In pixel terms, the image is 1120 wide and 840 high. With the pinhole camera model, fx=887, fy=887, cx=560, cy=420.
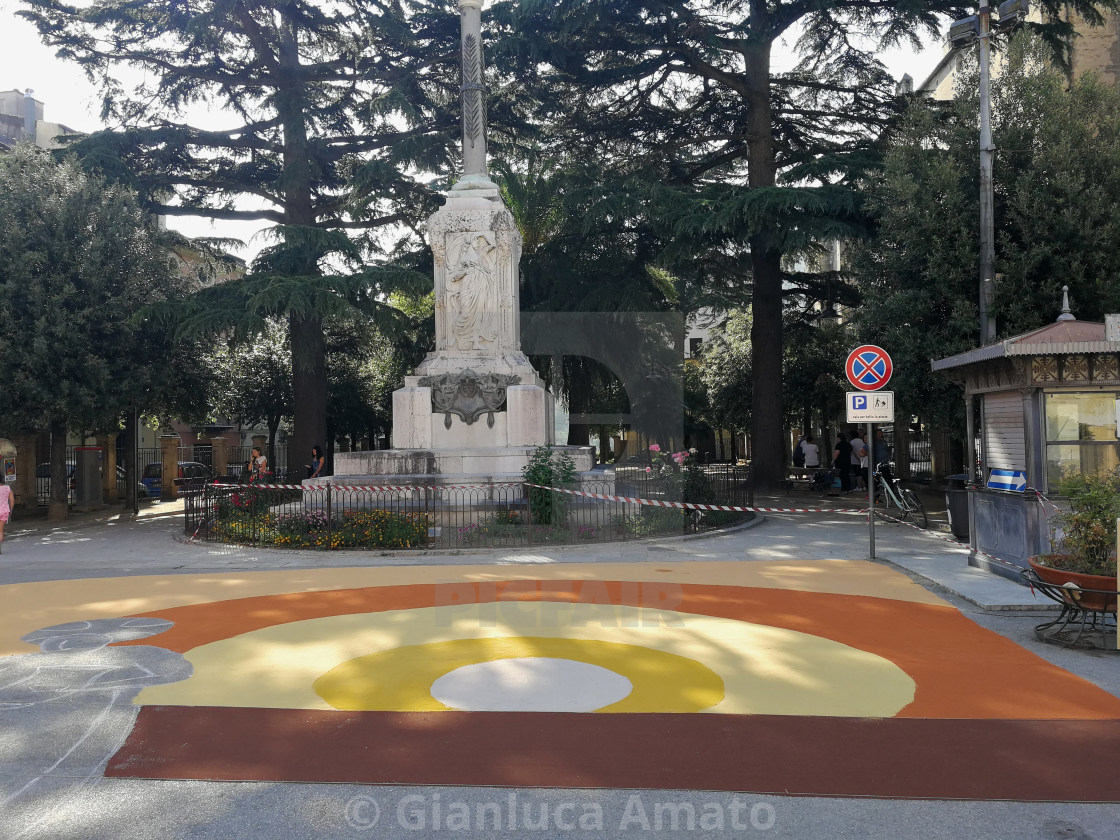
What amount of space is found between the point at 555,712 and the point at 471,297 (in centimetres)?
1544

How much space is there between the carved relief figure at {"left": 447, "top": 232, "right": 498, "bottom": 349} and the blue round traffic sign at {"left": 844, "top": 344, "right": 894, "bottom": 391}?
930 centimetres

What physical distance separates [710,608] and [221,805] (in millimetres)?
6204

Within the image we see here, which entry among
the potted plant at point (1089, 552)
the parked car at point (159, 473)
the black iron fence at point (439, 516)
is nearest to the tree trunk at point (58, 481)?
the parked car at point (159, 473)

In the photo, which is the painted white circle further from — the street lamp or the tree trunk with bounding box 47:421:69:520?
the tree trunk with bounding box 47:421:69:520

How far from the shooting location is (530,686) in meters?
6.70

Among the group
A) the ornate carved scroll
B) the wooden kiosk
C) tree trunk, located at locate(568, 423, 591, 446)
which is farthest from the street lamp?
tree trunk, located at locate(568, 423, 591, 446)

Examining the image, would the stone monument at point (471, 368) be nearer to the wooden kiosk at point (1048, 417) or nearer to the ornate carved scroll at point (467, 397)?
the ornate carved scroll at point (467, 397)

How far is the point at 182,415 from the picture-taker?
1070 inches

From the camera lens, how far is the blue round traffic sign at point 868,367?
13.6 m

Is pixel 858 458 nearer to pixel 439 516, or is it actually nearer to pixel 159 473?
pixel 439 516

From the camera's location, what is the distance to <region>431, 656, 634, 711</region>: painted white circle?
625 centimetres

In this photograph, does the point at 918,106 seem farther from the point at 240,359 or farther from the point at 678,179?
the point at 240,359

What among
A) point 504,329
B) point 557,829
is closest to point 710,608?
point 557,829

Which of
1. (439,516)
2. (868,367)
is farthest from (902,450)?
(439,516)
